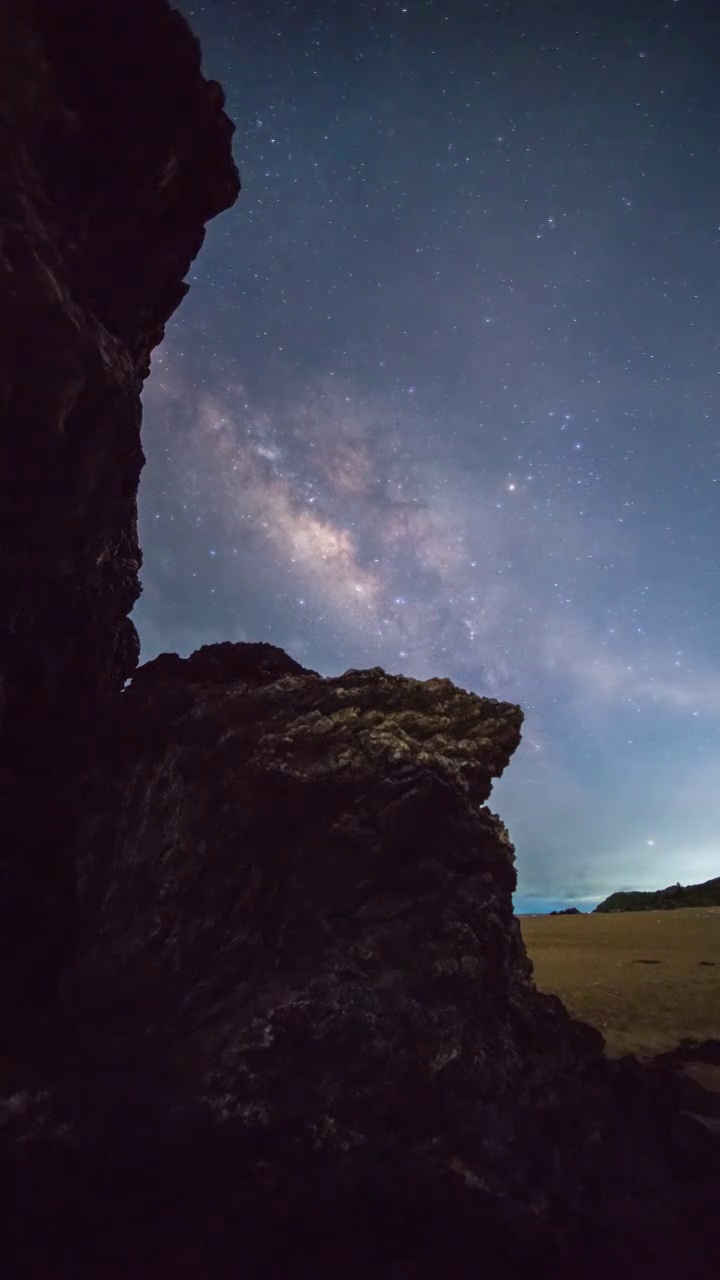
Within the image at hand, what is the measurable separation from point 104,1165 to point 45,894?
15.5 ft

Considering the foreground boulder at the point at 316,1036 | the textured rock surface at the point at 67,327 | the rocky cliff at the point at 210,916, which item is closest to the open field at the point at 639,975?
the foreground boulder at the point at 316,1036

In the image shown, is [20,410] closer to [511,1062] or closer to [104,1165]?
[104,1165]

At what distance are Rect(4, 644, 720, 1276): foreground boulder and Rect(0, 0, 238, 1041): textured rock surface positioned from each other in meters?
1.10

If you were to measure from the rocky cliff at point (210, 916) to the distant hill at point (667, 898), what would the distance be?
43755 mm

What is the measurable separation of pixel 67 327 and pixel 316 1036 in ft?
40.6

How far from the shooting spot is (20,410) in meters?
11.0

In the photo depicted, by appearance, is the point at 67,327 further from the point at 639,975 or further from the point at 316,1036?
the point at 639,975

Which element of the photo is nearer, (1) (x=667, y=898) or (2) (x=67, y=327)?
(2) (x=67, y=327)

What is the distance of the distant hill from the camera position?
159ft

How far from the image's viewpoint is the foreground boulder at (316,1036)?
831 centimetres

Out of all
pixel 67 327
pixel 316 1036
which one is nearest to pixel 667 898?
pixel 316 1036

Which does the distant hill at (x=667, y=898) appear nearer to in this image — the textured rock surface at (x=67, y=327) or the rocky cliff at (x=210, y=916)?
the rocky cliff at (x=210, y=916)

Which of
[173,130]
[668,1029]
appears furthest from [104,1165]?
[173,130]

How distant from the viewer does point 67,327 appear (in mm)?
10844
